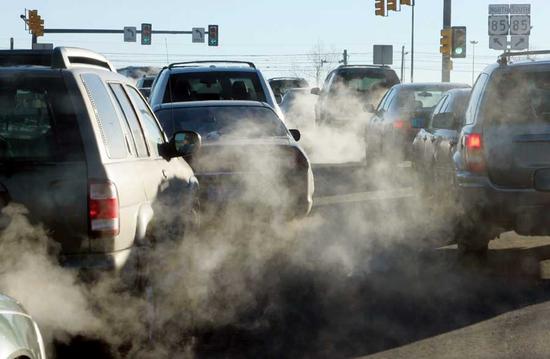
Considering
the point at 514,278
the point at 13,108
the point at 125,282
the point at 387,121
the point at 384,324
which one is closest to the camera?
the point at 125,282

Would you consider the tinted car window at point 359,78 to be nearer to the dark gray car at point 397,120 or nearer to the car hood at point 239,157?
the dark gray car at point 397,120

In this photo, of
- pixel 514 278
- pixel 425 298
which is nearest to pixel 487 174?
pixel 514 278

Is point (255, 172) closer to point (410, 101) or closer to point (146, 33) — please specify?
point (410, 101)

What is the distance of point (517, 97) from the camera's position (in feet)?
33.0

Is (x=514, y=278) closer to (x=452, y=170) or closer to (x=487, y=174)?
(x=487, y=174)

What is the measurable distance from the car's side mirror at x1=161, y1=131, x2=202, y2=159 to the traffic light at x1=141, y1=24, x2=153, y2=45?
54621 mm

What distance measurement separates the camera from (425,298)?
8.82 m

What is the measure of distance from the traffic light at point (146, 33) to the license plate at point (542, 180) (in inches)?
2120

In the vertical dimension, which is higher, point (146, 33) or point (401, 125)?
point (146, 33)

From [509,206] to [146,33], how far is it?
54360 mm

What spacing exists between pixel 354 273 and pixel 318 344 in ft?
8.93

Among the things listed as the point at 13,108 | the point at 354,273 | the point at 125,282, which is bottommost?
the point at 354,273

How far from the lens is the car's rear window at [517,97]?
9.98 m

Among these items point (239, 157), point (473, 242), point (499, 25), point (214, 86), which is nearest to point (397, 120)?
point (214, 86)
